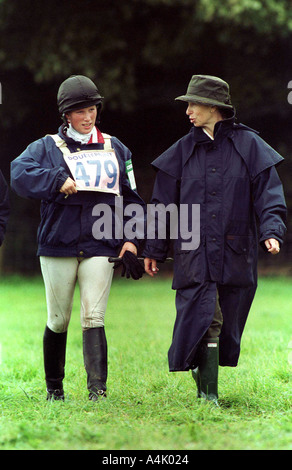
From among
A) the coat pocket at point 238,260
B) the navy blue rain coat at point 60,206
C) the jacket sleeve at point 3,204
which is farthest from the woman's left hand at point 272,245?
the jacket sleeve at point 3,204

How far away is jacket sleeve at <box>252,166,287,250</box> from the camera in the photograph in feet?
16.4

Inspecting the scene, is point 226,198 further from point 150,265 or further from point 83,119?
point 83,119

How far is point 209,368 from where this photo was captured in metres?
5.09

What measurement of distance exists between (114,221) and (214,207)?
642 millimetres

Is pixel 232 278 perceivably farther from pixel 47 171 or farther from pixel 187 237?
pixel 47 171

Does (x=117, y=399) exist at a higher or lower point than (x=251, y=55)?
lower

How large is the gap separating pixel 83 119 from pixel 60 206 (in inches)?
22.3

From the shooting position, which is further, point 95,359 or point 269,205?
point 95,359

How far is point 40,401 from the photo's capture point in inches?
209

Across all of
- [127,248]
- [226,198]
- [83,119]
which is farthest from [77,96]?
[226,198]

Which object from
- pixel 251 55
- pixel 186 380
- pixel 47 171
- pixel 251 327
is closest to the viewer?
pixel 47 171

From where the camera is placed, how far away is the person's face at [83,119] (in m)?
5.23

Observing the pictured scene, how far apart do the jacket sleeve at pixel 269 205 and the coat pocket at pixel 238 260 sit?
0.14 metres
